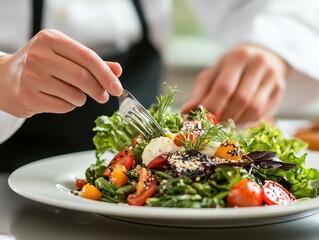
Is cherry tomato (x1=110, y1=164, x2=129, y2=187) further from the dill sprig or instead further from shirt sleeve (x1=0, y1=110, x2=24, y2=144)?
shirt sleeve (x1=0, y1=110, x2=24, y2=144)

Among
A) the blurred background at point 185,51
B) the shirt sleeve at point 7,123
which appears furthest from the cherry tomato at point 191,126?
the blurred background at point 185,51

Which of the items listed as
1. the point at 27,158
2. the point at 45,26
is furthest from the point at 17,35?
the point at 27,158

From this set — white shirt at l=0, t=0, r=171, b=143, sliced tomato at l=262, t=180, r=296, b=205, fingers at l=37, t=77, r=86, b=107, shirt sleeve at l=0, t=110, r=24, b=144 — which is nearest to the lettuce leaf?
shirt sleeve at l=0, t=110, r=24, b=144

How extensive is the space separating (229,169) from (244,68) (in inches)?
29.7

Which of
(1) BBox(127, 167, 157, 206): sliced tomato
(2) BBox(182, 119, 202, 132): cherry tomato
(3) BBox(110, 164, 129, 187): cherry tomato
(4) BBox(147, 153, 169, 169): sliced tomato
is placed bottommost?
(3) BBox(110, 164, 129, 187): cherry tomato

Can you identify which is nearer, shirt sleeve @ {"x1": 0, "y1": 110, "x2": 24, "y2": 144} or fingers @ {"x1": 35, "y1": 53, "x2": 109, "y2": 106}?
fingers @ {"x1": 35, "y1": 53, "x2": 109, "y2": 106}

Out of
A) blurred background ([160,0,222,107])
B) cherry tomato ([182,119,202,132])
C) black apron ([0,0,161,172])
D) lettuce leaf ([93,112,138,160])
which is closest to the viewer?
cherry tomato ([182,119,202,132])

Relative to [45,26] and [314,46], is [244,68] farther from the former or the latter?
[45,26]

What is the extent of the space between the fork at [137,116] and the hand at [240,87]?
0.40 meters

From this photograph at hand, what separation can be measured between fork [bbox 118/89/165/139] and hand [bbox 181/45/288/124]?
1.31 ft

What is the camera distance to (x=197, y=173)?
3.82ft

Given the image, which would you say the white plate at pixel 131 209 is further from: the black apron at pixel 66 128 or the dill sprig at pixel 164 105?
the black apron at pixel 66 128

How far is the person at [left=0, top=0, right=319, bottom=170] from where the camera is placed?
6.19 feet

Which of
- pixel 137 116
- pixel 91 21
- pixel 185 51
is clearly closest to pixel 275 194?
pixel 137 116
